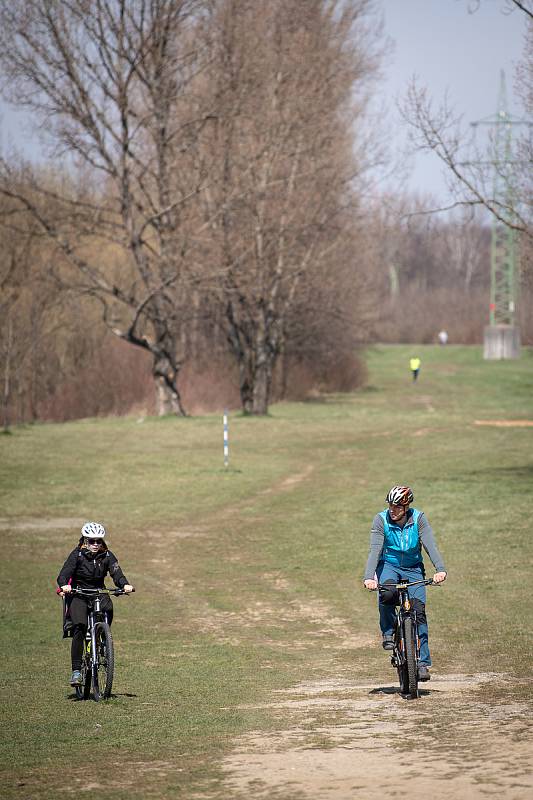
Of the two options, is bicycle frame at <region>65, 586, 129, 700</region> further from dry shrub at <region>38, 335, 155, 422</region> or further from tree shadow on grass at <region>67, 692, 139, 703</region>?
dry shrub at <region>38, 335, 155, 422</region>

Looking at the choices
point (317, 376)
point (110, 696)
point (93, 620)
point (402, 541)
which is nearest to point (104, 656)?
point (93, 620)

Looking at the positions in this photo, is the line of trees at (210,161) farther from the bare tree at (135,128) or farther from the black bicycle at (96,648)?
the black bicycle at (96,648)

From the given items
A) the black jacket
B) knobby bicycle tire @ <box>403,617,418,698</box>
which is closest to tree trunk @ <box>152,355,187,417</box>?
the black jacket

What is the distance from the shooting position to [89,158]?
46438mm

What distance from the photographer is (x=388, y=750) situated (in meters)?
9.29

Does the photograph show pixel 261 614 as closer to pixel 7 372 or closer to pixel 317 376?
pixel 7 372

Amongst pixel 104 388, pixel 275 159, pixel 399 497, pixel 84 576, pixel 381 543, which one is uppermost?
pixel 275 159

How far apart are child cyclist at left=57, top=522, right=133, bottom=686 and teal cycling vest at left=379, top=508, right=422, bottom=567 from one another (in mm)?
2242

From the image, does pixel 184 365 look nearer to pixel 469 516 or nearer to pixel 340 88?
pixel 340 88

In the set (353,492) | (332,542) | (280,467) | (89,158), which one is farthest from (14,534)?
(89,158)

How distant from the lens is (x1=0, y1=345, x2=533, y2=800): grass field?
30.3ft

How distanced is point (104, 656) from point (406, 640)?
2.58 m

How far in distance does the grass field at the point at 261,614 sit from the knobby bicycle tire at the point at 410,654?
19 centimetres

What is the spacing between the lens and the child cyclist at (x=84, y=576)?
38.7 feet
